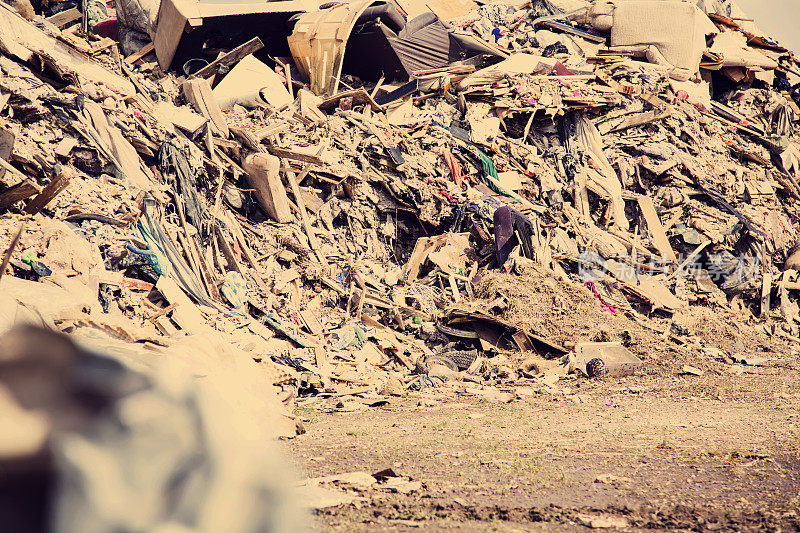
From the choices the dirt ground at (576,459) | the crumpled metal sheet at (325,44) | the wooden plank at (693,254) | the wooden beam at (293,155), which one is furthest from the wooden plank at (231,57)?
the wooden plank at (693,254)

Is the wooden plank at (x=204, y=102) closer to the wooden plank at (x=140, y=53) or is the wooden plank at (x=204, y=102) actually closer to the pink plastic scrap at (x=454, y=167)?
the wooden plank at (x=140, y=53)

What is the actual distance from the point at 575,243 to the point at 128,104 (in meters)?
8.08

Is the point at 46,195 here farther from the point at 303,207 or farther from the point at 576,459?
the point at 576,459

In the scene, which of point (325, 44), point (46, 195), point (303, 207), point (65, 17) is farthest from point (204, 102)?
point (65, 17)

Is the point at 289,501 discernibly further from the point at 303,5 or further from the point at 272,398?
the point at 303,5

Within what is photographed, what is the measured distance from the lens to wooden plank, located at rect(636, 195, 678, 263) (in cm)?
1148

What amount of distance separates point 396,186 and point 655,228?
587cm

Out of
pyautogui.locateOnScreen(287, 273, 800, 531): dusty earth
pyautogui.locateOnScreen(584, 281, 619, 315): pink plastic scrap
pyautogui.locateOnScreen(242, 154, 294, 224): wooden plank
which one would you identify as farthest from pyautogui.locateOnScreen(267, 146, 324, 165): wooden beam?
pyautogui.locateOnScreen(584, 281, 619, 315): pink plastic scrap

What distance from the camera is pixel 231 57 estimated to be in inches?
483

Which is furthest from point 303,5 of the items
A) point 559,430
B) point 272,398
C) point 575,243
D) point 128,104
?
point 559,430

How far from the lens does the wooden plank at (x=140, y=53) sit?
12.2 meters

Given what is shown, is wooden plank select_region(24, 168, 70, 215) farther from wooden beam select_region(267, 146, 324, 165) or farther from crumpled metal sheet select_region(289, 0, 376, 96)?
crumpled metal sheet select_region(289, 0, 376, 96)

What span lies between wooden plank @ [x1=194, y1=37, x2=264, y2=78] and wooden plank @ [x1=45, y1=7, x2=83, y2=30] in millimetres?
3470

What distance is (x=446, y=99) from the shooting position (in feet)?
42.2
